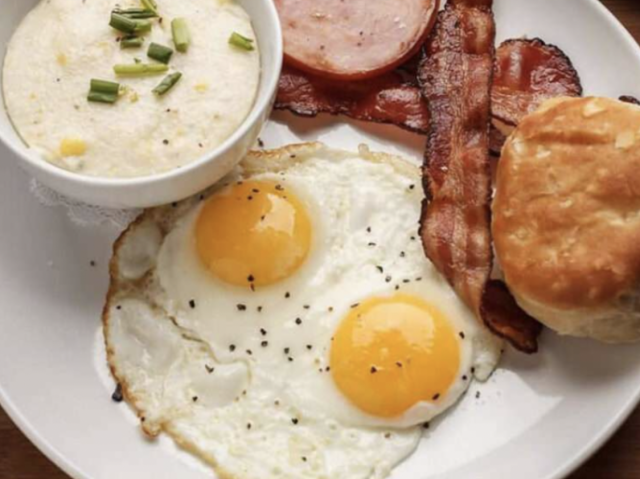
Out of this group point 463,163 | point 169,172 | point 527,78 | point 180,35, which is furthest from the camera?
point 527,78

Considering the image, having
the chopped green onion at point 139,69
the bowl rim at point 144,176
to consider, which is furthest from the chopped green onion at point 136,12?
the bowl rim at point 144,176

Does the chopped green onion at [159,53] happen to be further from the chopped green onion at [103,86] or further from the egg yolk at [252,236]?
the egg yolk at [252,236]

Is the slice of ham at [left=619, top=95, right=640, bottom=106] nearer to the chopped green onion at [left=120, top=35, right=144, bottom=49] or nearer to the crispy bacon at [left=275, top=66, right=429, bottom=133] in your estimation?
the crispy bacon at [left=275, top=66, right=429, bottom=133]

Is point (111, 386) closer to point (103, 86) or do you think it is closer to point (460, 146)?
point (103, 86)

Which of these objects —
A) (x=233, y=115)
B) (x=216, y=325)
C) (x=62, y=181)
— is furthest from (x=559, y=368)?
(x=62, y=181)

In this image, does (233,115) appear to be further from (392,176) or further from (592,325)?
(592,325)

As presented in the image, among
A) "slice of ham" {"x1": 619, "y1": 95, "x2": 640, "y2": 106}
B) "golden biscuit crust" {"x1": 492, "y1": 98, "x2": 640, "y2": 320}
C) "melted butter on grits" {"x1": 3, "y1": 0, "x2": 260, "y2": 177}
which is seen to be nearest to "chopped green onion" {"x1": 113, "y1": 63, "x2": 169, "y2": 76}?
"melted butter on grits" {"x1": 3, "y1": 0, "x2": 260, "y2": 177}

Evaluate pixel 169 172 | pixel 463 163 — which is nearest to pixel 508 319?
pixel 463 163
